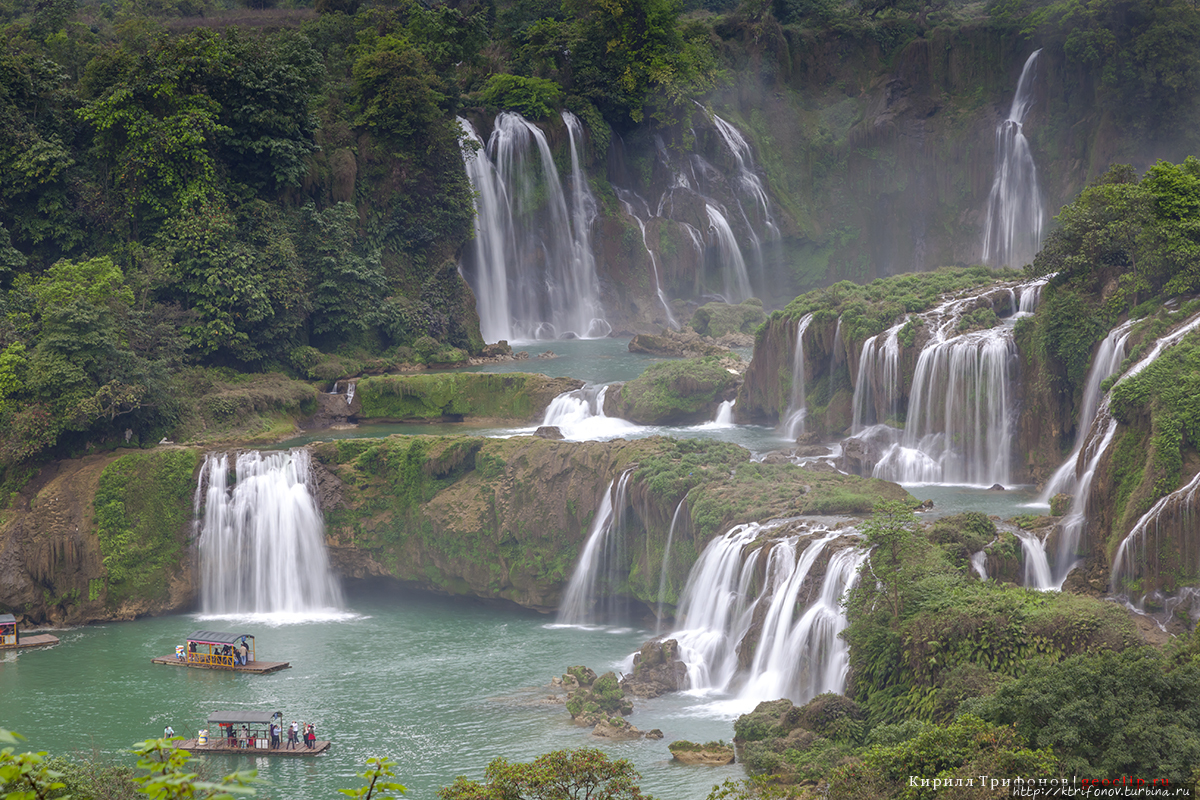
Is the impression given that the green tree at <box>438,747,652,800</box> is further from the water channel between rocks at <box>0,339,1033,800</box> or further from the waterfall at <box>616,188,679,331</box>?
the waterfall at <box>616,188,679,331</box>

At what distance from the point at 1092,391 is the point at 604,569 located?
1468 centimetres

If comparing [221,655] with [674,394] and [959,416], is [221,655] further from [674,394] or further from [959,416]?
[959,416]

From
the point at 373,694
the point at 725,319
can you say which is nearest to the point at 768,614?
the point at 373,694

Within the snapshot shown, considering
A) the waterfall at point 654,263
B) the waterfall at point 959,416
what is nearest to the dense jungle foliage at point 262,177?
the waterfall at point 654,263

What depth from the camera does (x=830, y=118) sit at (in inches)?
2982

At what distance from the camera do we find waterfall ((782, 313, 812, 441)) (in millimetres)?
43406

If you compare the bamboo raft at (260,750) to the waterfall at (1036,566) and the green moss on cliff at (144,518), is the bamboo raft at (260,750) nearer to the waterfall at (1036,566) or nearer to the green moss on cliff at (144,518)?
the green moss on cliff at (144,518)

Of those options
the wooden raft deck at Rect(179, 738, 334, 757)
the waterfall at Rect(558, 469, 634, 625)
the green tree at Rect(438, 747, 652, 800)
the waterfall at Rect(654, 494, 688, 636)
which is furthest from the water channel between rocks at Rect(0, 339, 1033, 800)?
the green tree at Rect(438, 747, 652, 800)

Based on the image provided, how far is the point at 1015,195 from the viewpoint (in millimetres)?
67438

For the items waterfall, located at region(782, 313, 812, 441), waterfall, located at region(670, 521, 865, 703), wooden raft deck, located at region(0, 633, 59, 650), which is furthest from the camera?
waterfall, located at region(782, 313, 812, 441)

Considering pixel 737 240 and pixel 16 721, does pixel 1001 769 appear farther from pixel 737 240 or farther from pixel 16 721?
pixel 737 240

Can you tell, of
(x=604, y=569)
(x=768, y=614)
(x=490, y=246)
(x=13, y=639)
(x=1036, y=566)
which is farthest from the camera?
(x=490, y=246)

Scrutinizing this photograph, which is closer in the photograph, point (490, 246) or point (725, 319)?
point (725, 319)

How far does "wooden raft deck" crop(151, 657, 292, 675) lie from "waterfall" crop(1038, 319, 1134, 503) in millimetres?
21225
